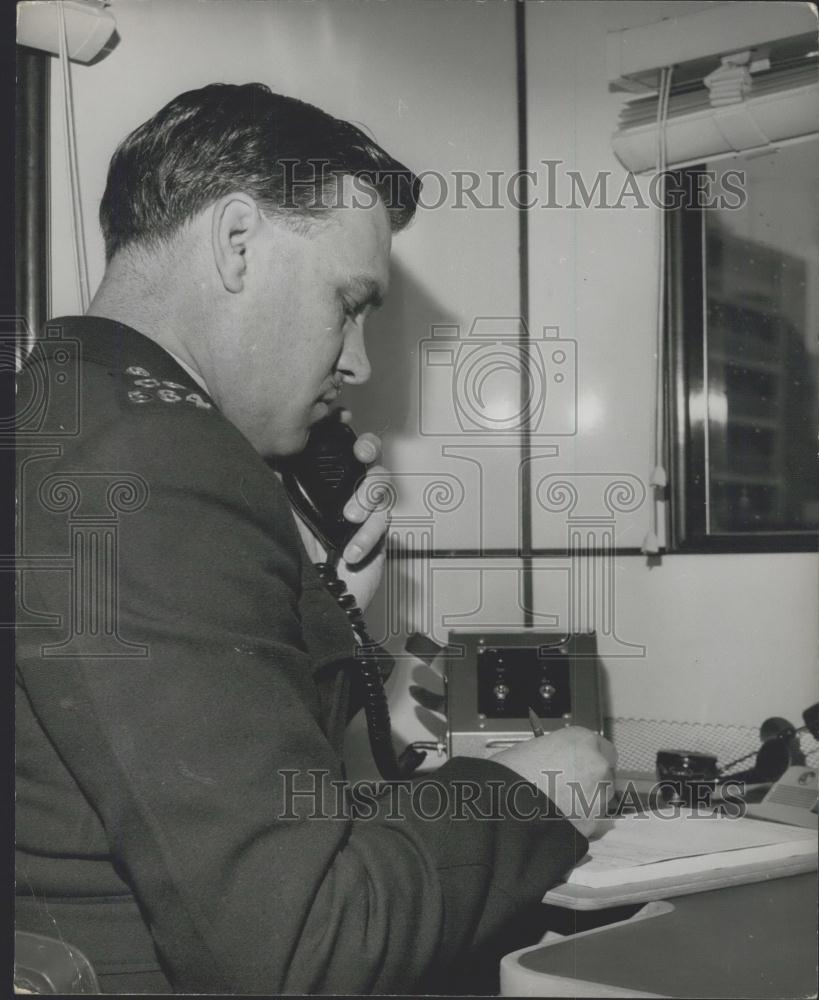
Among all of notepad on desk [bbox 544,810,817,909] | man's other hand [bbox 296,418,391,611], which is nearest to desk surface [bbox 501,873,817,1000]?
notepad on desk [bbox 544,810,817,909]

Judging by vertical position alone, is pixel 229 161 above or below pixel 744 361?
above

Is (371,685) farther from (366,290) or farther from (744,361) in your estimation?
(744,361)

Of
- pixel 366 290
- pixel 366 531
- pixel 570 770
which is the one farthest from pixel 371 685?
pixel 366 290

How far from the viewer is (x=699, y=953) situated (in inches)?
31.1

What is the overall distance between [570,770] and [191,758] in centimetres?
37

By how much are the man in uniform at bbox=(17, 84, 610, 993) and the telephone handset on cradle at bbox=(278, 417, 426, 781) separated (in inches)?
9.9

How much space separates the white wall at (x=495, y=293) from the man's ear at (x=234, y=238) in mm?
188

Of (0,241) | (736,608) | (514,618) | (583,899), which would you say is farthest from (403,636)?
(0,241)

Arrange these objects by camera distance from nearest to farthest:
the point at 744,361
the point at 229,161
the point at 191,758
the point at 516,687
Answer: the point at 191,758, the point at 229,161, the point at 516,687, the point at 744,361

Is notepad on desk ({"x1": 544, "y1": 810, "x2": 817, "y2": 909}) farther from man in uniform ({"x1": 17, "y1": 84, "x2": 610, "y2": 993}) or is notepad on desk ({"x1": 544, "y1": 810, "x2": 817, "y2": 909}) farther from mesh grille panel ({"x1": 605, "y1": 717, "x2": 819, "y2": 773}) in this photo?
mesh grille panel ({"x1": 605, "y1": 717, "x2": 819, "y2": 773})

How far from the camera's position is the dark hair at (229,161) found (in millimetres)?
1005

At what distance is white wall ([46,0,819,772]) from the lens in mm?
1113

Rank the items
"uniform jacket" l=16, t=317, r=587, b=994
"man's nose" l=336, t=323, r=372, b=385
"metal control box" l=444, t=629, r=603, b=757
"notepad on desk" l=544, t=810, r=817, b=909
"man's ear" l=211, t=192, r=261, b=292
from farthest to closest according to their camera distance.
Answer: "metal control box" l=444, t=629, r=603, b=757 < "man's nose" l=336, t=323, r=372, b=385 < "man's ear" l=211, t=192, r=261, b=292 < "notepad on desk" l=544, t=810, r=817, b=909 < "uniform jacket" l=16, t=317, r=587, b=994

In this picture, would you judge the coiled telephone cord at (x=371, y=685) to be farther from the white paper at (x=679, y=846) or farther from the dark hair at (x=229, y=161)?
the dark hair at (x=229, y=161)
